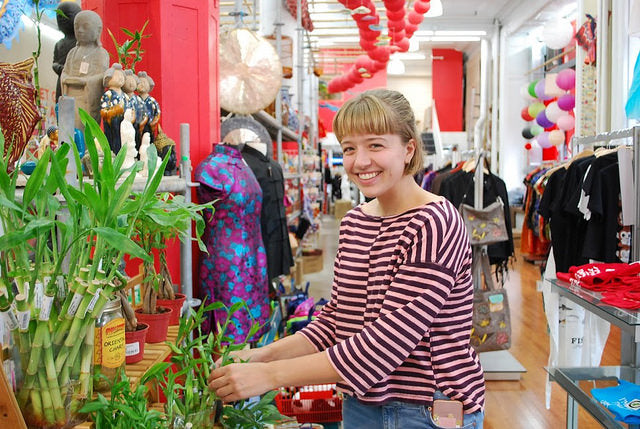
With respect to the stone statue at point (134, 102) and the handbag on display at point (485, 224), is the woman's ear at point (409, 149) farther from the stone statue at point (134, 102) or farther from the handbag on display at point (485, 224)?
the handbag on display at point (485, 224)

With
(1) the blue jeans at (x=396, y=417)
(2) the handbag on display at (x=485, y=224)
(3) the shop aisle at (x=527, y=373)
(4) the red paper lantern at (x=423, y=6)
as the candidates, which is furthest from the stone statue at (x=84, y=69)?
(4) the red paper lantern at (x=423, y=6)

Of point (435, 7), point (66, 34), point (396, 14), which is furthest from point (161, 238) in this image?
point (396, 14)

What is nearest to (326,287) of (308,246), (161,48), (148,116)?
(308,246)

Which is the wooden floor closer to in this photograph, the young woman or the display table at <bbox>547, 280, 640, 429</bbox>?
the display table at <bbox>547, 280, 640, 429</bbox>

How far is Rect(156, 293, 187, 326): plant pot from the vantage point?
179 cm

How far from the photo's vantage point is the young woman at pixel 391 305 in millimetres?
1270

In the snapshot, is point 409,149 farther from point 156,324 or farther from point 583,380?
point 583,380

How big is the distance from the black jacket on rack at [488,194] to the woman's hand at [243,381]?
359 centimetres

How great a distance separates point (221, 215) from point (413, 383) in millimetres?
1904

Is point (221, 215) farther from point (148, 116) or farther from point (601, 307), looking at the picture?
point (601, 307)

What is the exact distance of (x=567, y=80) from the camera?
24.5 feet

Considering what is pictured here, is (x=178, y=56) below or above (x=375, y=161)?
above

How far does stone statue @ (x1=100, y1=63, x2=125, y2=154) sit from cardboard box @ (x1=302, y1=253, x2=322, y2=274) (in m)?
6.34

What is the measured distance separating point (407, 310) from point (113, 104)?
3.15ft
